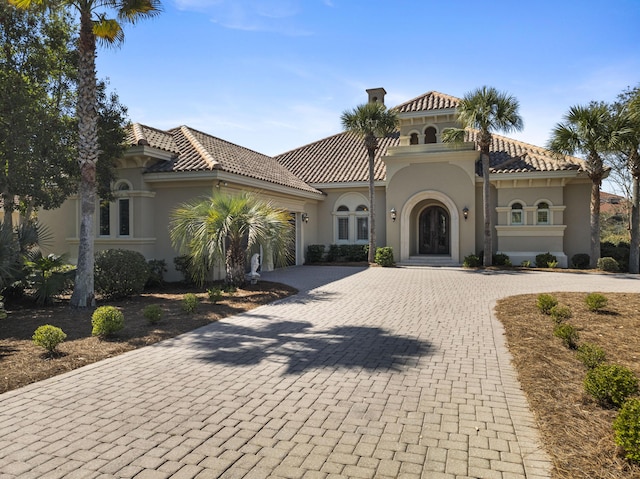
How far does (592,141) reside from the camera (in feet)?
59.1

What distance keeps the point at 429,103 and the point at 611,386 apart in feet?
69.5

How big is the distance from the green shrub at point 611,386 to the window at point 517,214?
Answer: 17.7 m

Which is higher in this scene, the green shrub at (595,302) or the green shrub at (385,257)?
the green shrub at (385,257)

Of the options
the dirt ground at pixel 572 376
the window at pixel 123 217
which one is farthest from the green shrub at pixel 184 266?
the dirt ground at pixel 572 376

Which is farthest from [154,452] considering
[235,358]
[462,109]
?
[462,109]

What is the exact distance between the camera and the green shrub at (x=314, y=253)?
23136 mm

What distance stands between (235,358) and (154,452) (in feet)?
9.18

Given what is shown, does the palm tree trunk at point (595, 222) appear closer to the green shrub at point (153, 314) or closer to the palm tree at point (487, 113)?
the palm tree at point (487, 113)

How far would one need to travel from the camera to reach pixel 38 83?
13.1 meters

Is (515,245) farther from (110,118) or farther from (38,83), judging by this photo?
(38,83)

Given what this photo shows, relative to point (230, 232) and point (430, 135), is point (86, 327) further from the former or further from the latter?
point (430, 135)

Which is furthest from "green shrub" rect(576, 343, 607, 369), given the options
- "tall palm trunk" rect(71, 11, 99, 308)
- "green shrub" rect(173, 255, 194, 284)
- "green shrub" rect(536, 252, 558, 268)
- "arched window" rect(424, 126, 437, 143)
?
"arched window" rect(424, 126, 437, 143)

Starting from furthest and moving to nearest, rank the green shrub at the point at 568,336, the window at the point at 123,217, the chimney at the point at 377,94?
the chimney at the point at 377,94, the window at the point at 123,217, the green shrub at the point at 568,336

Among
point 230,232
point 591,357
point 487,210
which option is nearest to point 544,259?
point 487,210
